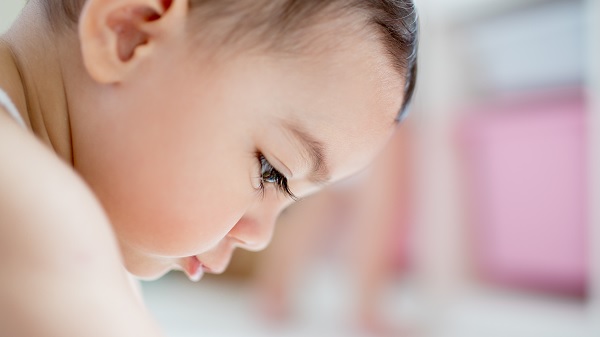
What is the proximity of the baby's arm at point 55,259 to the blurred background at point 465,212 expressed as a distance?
47.4 inches

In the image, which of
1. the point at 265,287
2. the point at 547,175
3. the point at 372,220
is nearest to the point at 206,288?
the point at 265,287

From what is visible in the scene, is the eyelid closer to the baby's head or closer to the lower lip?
the baby's head

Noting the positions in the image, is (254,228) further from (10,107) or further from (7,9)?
(7,9)

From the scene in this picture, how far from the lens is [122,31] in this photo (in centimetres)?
54

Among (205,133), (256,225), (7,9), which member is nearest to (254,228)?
(256,225)

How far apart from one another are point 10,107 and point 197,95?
4.9 inches

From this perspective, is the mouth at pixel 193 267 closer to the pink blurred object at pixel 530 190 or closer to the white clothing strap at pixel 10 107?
the white clothing strap at pixel 10 107

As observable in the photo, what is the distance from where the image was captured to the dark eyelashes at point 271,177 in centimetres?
57

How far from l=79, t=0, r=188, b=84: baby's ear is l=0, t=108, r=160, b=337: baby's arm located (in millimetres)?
121

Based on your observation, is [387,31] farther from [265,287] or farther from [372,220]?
[265,287]

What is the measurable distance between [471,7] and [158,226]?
68.9 inches

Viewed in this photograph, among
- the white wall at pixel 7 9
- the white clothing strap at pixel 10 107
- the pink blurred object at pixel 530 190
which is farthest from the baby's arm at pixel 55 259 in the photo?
the pink blurred object at pixel 530 190

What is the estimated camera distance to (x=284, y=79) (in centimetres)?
55

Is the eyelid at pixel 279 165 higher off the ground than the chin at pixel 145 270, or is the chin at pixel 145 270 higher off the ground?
the eyelid at pixel 279 165
